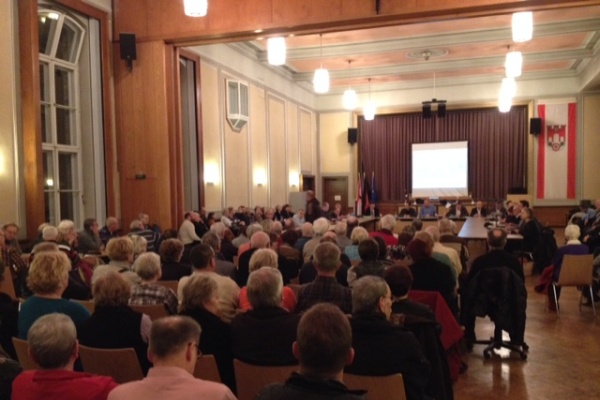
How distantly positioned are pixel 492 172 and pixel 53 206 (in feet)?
45.3

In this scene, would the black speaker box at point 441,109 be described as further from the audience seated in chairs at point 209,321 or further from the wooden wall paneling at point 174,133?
the audience seated in chairs at point 209,321

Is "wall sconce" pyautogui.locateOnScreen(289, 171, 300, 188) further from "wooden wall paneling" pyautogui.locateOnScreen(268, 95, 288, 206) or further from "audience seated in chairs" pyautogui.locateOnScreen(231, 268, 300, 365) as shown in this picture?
"audience seated in chairs" pyautogui.locateOnScreen(231, 268, 300, 365)

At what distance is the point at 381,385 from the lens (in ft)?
7.49

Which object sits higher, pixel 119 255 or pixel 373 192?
pixel 373 192

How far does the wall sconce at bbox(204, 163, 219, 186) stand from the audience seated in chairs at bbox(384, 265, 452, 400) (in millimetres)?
8126

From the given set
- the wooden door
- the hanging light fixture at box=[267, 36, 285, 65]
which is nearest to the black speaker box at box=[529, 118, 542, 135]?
the wooden door

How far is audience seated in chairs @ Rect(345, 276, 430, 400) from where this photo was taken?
2.41 m

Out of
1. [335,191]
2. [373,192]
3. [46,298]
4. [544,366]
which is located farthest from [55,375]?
[335,191]

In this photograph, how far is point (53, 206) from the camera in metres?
7.73

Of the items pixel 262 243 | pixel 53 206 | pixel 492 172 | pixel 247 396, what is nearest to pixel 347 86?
pixel 492 172

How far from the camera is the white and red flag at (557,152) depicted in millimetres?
15992

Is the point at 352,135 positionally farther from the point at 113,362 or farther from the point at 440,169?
the point at 113,362

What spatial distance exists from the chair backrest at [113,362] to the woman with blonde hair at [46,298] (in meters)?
0.39

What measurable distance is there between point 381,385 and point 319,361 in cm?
82
